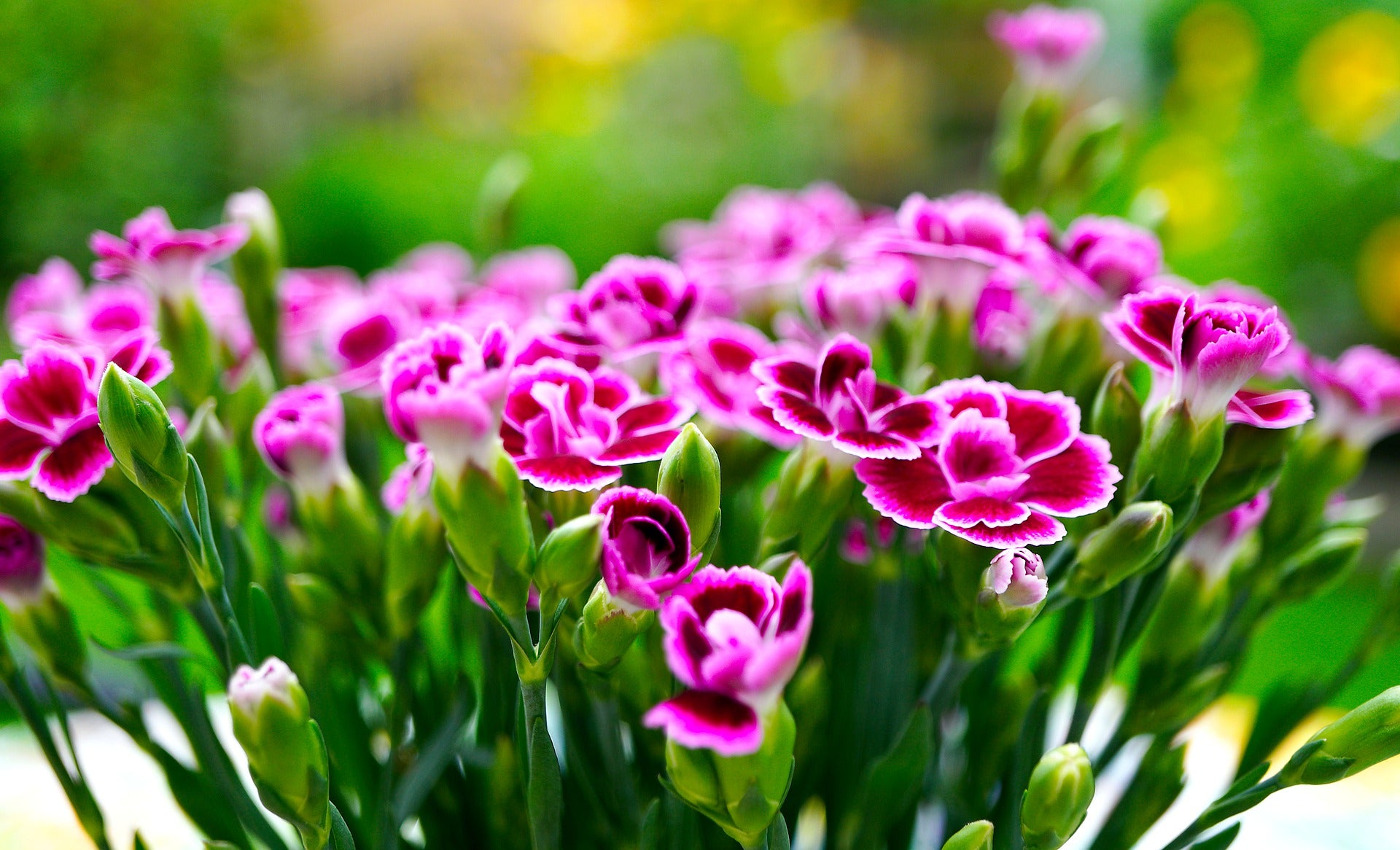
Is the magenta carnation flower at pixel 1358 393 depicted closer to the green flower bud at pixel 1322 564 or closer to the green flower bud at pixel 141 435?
the green flower bud at pixel 1322 564

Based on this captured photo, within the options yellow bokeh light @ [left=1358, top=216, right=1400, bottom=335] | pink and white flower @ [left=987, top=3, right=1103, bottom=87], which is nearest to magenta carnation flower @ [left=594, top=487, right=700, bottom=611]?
pink and white flower @ [left=987, top=3, right=1103, bottom=87]

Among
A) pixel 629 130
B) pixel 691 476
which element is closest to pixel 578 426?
pixel 691 476

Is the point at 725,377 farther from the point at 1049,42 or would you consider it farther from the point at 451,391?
the point at 1049,42

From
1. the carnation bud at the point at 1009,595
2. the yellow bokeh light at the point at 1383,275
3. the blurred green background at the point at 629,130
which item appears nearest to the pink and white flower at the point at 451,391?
the carnation bud at the point at 1009,595

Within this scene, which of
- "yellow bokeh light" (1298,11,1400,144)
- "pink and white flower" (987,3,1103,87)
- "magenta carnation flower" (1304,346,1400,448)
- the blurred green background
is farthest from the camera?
"yellow bokeh light" (1298,11,1400,144)

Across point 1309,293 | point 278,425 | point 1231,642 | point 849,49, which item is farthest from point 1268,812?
point 849,49

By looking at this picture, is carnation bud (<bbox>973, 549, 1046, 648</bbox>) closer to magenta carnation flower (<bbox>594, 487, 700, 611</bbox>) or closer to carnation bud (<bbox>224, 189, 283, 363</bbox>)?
magenta carnation flower (<bbox>594, 487, 700, 611</bbox>)
